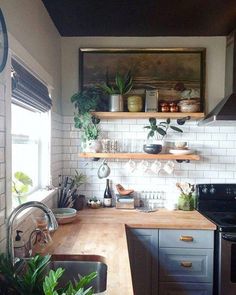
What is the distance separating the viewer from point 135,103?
8.75 feet

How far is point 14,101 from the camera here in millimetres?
1764

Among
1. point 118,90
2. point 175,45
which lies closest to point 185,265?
point 118,90

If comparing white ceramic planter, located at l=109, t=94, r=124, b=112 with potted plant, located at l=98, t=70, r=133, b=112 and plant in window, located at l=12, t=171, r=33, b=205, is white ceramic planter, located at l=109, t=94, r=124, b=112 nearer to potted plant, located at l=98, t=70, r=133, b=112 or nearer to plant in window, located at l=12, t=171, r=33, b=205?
potted plant, located at l=98, t=70, r=133, b=112

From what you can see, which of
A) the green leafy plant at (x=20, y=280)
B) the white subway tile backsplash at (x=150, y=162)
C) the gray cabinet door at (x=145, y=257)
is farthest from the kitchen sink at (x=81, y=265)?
the white subway tile backsplash at (x=150, y=162)

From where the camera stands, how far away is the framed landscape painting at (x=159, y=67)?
284cm

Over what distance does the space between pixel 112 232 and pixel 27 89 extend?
1.10m

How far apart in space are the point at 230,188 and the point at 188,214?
537mm

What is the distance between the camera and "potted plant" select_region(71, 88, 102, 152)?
8.62 feet

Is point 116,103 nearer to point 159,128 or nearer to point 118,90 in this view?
point 118,90

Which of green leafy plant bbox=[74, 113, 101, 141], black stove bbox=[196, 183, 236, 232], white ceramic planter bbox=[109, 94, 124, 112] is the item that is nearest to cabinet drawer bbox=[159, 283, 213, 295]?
black stove bbox=[196, 183, 236, 232]

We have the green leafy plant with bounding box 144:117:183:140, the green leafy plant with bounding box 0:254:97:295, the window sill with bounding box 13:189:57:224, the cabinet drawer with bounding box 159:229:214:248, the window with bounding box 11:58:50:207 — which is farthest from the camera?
the green leafy plant with bounding box 144:117:183:140

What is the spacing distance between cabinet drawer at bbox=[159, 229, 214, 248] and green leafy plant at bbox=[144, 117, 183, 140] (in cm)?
90

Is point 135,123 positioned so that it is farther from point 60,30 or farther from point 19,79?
point 19,79

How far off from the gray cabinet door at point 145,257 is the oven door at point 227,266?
0.49 m
